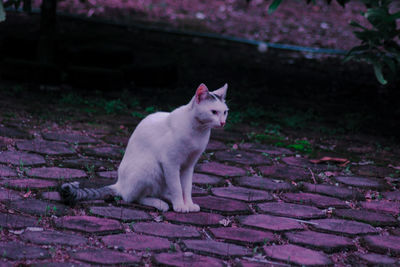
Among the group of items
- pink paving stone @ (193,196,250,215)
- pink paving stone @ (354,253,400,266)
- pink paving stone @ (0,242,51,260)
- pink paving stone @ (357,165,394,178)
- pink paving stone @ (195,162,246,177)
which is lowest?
pink paving stone @ (0,242,51,260)

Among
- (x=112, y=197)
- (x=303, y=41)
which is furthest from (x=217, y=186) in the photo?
(x=303, y=41)

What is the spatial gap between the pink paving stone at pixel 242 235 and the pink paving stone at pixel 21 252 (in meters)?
0.92

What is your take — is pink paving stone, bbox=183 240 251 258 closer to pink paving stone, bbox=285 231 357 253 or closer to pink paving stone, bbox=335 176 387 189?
pink paving stone, bbox=285 231 357 253

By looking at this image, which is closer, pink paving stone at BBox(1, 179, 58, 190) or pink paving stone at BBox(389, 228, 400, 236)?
pink paving stone at BBox(389, 228, 400, 236)

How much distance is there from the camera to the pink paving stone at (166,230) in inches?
116

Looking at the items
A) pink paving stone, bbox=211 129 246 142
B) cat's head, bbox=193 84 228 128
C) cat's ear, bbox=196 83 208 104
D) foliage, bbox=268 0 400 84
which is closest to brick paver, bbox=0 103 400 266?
pink paving stone, bbox=211 129 246 142

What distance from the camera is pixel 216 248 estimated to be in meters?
2.80

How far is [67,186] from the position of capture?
10.3ft

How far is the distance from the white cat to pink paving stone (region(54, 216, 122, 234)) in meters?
0.19

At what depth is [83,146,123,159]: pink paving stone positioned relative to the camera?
434cm

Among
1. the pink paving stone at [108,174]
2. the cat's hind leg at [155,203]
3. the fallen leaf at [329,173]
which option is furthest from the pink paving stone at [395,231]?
the pink paving stone at [108,174]

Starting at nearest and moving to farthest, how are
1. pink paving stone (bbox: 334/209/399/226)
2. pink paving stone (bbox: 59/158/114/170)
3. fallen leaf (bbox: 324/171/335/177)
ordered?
pink paving stone (bbox: 334/209/399/226)
pink paving stone (bbox: 59/158/114/170)
fallen leaf (bbox: 324/171/335/177)

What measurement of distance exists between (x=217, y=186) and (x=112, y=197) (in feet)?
2.70

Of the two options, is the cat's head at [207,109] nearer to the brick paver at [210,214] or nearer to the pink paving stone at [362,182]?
the brick paver at [210,214]
